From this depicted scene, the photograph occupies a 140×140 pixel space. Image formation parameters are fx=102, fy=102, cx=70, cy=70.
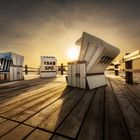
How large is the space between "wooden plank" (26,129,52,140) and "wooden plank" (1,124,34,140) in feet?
0.22

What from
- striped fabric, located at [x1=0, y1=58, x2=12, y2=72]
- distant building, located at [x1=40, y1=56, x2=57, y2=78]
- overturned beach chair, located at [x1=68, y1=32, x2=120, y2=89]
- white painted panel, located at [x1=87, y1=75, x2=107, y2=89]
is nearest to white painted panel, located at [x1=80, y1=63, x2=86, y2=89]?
overturned beach chair, located at [x1=68, y1=32, x2=120, y2=89]

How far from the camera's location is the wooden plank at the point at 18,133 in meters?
1.00

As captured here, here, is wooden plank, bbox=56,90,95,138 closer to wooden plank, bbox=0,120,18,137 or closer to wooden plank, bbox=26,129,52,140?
wooden plank, bbox=26,129,52,140

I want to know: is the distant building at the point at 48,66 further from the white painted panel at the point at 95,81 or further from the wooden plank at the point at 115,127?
the wooden plank at the point at 115,127

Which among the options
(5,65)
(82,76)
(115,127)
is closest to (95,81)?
(82,76)

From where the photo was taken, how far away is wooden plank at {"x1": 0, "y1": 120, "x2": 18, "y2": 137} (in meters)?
1.10

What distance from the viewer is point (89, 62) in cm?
348

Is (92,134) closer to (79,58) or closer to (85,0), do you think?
(79,58)

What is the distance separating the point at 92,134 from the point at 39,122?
2.20 feet

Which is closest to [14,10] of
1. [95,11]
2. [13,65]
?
[13,65]

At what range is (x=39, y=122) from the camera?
1.29 metres

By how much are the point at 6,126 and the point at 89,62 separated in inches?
112

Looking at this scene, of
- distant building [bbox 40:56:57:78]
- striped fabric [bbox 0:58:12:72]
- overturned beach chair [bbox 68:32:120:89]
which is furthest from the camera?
distant building [bbox 40:56:57:78]

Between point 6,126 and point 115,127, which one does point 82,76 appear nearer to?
point 115,127
